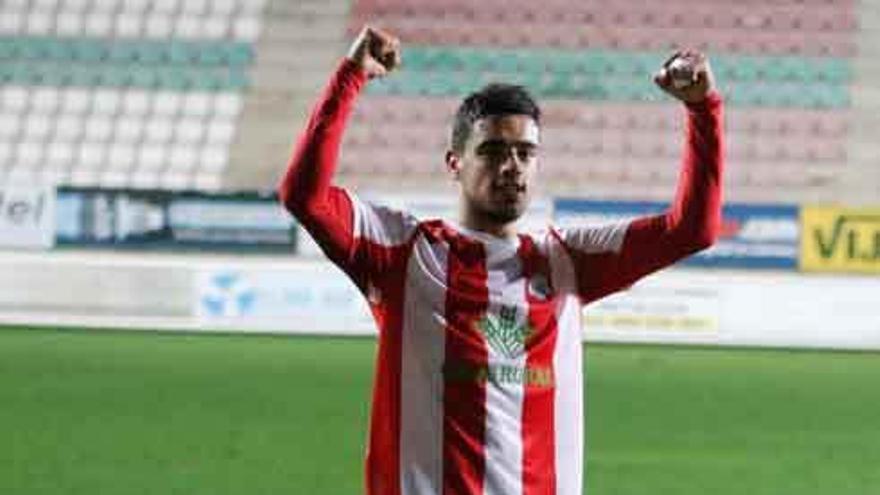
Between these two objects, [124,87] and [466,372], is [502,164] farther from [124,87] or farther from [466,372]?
[124,87]

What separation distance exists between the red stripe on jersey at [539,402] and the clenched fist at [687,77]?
450mm

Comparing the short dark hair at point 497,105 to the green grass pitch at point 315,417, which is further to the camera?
the green grass pitch at point 315,417

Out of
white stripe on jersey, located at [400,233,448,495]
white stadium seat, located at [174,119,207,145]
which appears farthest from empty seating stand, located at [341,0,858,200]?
white stripe on jersey, located at [400,233,448,495]

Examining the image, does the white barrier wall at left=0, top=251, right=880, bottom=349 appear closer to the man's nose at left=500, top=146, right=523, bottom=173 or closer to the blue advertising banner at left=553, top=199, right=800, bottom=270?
the blue advertising banner at left=553, top=199, right=800, bottom=270

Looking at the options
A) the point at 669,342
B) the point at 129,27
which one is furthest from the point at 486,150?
the point at 129,27

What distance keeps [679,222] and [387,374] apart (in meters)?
0.62

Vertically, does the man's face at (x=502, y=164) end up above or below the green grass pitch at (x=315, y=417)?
above

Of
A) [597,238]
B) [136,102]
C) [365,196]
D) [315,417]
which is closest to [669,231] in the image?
[597,238]

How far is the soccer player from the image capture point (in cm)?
354

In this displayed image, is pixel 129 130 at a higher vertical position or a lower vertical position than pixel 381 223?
lower

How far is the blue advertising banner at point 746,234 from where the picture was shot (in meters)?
18.6

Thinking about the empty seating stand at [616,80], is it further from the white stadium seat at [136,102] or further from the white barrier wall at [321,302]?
the white barrier wall at [321,302]

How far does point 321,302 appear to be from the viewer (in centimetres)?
1722

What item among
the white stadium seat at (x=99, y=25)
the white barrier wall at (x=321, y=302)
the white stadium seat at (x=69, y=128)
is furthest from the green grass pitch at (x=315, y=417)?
the white stadium seat at (x=99, y=25)
